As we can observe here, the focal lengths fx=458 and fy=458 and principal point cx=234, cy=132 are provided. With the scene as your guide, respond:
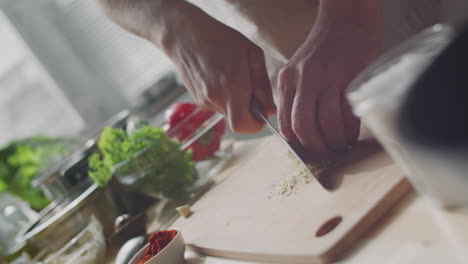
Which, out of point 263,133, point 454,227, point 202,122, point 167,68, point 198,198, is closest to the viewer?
point 454,227

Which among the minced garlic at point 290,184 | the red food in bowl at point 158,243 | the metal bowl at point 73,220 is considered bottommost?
the minced garlic at point 290,184

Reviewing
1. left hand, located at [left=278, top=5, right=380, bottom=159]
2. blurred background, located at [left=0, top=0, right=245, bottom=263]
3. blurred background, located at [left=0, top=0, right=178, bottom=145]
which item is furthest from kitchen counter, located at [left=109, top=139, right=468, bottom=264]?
blurred background, located at [left=0, top=0, right=178, bottom=145]

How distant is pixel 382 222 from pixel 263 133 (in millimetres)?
1112

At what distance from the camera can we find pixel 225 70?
880 mm

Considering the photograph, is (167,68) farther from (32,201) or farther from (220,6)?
(220,6)

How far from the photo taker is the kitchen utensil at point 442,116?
0.29 meters

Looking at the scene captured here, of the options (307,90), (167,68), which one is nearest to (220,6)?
(307,90)

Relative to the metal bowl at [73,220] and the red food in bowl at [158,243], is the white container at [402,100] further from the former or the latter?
the metal bowl at [73,220]

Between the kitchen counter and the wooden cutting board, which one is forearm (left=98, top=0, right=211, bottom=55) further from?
the kitchen counter

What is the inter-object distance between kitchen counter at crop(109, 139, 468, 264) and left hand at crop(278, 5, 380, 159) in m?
0.18

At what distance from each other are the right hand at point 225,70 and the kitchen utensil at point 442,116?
0.54 metres

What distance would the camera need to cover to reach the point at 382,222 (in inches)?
19.6

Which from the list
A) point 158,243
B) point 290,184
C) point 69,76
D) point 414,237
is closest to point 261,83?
point 290,184

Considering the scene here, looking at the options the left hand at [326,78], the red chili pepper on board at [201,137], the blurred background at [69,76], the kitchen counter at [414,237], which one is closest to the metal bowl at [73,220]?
the red chili pepper on board at [201,137]
